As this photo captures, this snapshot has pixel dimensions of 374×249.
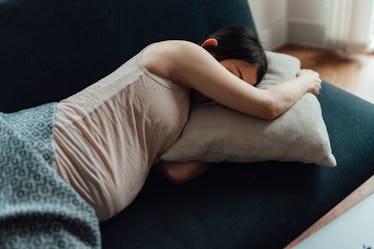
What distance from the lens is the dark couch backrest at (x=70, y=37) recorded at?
1223 millimetres

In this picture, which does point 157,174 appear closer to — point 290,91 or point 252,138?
point 252,138

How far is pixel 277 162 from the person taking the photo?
48.6 inches

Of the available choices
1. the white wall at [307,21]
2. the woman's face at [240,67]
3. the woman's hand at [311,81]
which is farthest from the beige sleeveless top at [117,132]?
the white wall at [307,21]

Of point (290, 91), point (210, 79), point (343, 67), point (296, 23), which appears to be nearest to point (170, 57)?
point (210, 79)

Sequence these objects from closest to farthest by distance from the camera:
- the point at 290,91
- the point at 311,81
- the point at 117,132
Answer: the point at 117,132 < the point at 290,91 < the point at 311,81

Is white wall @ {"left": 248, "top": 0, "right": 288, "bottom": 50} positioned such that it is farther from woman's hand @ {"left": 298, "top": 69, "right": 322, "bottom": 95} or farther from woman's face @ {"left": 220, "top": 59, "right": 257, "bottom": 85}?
woman's face @ {"left": 220, "top": 59, "right": 257, "bottom": 85}

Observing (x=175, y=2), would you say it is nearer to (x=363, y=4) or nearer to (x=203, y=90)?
(x=203, y=90)

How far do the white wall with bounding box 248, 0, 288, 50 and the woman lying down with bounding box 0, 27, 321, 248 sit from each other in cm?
117

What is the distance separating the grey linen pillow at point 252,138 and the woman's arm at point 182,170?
0.07 ft

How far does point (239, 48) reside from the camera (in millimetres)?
1258

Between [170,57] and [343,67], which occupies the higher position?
[170,57]

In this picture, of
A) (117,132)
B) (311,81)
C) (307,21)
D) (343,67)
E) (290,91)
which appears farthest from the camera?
(307,21)

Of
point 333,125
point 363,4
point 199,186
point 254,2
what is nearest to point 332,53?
point 363,4

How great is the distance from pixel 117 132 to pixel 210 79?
288 millimetres
